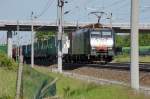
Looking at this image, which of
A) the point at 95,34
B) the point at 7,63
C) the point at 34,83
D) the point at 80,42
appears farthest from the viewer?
the point at 80,42

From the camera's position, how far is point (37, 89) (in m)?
14.0

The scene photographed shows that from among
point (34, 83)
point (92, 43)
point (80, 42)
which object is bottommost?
point (34, 83)

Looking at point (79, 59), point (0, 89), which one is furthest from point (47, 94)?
point (79, 59)

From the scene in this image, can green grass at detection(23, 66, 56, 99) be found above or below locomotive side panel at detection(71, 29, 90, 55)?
below

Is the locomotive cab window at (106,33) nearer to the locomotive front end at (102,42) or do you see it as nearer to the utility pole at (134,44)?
the locomotive front end at (102,42)

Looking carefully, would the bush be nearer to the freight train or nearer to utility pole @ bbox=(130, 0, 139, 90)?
the freight train

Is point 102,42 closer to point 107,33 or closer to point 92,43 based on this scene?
point 107,33

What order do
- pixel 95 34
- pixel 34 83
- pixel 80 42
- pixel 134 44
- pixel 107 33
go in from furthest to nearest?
1. pixel 80 42
2. pixel 107 33
3. pixel 95 34
4. pixel 134 44
5. pixel 34 83

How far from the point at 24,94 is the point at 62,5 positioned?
113 feet

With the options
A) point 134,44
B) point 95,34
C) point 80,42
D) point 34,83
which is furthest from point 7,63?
point 34,83

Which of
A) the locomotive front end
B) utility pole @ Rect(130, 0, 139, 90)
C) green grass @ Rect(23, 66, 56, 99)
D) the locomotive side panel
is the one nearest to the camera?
green grass @ Rect(23, 66, 56, 99)

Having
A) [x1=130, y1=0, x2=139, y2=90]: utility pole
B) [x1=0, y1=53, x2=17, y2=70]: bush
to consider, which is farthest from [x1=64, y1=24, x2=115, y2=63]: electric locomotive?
[x1=130, y1=0, x2=139, y2=90]: utility pole

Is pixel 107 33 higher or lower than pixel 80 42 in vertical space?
higher

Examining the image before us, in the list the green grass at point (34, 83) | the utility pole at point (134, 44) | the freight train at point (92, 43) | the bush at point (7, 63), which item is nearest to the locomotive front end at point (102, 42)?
the freight train at point (92, 43)
